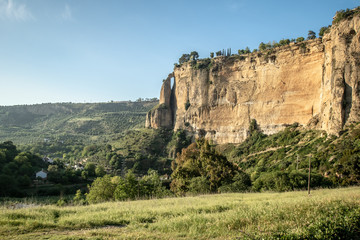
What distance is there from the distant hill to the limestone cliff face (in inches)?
1299

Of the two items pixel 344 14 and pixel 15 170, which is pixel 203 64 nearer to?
pixel 344 14

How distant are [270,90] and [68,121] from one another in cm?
9456

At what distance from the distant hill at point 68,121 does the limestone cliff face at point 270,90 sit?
1299 inches

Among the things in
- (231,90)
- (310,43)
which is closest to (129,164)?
(231,90)

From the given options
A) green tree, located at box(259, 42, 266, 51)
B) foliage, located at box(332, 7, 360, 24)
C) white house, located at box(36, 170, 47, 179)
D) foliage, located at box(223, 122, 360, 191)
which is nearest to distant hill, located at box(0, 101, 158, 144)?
white house, located at box(36, 170, 47, 179)

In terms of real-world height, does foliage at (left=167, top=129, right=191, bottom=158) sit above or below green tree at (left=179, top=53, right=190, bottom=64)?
below

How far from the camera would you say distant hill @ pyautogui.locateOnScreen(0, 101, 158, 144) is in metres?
92.0

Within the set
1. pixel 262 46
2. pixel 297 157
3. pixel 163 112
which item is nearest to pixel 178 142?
pixel 163 112

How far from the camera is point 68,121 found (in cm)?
11000

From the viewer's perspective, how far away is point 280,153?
35.2 meters

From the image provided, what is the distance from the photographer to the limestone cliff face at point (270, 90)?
3212 cm

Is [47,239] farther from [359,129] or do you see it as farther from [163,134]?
[163,134]

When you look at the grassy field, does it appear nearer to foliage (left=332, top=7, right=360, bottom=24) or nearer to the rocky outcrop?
foliage (left=332, top=7, right=360, bottom=24)

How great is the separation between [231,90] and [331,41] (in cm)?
2389
